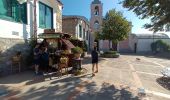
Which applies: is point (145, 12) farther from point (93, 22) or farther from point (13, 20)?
point (93, 22)

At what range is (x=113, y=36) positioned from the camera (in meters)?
30.2

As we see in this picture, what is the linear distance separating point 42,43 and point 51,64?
1.83 m

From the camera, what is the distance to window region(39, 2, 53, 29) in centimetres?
1799

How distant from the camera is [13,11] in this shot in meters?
14.6

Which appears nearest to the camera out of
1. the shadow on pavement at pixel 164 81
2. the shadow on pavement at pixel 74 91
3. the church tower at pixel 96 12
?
the shadow on pavement at pixel 74 91

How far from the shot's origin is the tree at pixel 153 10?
11.1 meters

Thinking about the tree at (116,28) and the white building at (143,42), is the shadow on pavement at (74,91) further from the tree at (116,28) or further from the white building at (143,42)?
the white building at (143,42)

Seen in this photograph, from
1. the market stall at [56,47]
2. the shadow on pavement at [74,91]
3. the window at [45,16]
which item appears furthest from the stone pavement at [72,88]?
the window at [45,16]

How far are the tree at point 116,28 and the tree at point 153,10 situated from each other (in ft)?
50.1

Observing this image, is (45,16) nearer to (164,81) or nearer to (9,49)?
(9,49)

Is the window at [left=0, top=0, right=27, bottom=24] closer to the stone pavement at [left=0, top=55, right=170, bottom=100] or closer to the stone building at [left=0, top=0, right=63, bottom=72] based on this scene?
the stone building at [left=0, top=0, right=63, bottom=72]

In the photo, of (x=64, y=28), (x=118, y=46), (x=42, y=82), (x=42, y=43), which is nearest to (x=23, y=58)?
A: (x=42, y=43)

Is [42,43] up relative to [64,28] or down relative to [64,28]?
down

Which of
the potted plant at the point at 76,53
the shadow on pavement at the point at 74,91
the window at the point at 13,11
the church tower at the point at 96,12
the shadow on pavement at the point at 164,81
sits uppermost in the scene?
the church tower at the point at 96,12
